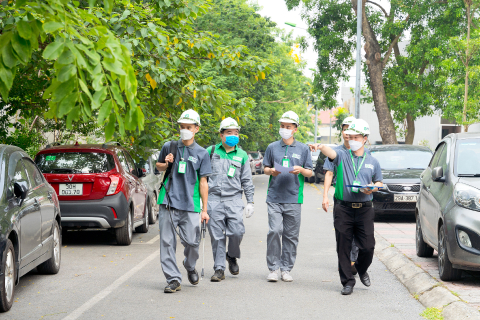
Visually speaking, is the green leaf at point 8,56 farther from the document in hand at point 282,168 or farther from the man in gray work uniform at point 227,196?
the document in hand at point 282,168

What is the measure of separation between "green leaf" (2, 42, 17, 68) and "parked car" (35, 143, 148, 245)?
6344mm

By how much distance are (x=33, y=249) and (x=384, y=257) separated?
4.93m

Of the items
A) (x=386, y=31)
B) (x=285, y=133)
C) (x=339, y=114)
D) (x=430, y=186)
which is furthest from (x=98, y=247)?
(x=339, y=114)

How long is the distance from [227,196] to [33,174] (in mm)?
2392

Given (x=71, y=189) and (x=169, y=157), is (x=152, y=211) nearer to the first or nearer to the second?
(x=71, y=189)

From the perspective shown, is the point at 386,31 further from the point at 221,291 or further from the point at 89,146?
the point at 221,291

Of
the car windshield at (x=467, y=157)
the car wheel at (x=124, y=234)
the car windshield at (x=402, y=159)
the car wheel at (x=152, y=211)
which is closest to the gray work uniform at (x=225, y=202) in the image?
the car windshield at (x=467, y=157)

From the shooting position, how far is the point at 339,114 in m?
56.8

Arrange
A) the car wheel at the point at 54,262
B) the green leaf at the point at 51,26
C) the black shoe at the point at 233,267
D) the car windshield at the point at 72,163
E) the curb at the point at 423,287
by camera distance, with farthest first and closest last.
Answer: the car windshield at the point at 72,163 < the car wheel at the point at 54,262 < the black shoe at the point at 233,267 < the curb at the point at 423,287 < the green leaf at the point at 51,26

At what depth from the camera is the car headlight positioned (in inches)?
258

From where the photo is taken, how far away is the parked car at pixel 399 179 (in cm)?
1269

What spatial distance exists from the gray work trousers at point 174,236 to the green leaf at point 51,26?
3.65 metres

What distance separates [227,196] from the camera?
7.59 m

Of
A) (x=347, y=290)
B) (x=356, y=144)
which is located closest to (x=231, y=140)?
(x=356, y=144)
